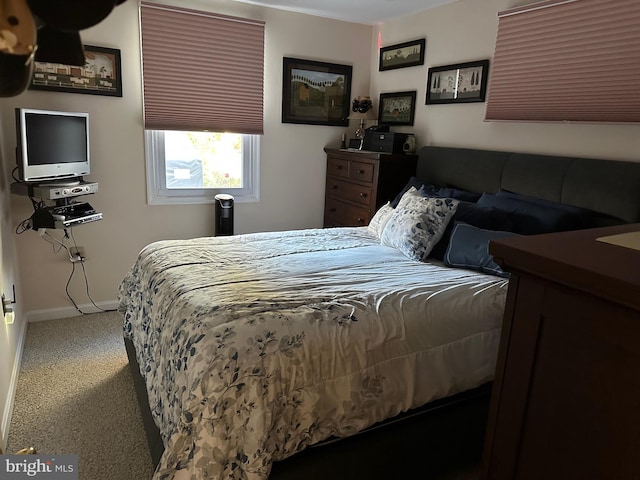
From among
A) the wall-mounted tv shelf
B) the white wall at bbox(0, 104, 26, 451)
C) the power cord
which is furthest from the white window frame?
the white wall at bbox(0, 104, 26, 451)

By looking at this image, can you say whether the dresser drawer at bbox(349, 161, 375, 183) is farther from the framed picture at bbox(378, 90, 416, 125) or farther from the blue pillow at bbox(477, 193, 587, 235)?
the blue pillow at bbox(477, 193, 587, 235)

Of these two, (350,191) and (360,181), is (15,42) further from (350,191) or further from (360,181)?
(350,191)

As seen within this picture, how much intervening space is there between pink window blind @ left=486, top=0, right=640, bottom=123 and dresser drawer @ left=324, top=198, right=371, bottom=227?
1175 millimetres

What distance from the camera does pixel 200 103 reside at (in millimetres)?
Result: 3527

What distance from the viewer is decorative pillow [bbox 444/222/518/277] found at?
228cm

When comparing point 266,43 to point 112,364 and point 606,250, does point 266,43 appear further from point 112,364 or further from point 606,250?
point 606,250

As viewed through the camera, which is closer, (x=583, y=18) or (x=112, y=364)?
(x=583, y=18)

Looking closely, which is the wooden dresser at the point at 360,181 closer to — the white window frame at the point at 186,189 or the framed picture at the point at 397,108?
the framed picture at the point at 397,108

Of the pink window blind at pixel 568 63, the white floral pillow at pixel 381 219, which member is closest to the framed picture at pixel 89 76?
the white floral pillow at pixel 381 219

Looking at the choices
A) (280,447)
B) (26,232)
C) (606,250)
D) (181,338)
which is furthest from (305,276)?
(26,232)

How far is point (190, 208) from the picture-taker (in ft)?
12.2

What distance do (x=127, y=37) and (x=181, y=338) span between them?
2570mm

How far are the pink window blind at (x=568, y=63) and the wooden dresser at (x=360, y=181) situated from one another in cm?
78

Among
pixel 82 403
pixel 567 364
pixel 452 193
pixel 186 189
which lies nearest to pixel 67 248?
pixel 186 189
